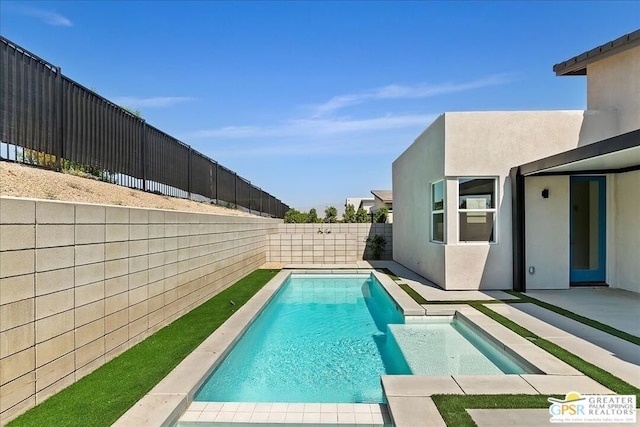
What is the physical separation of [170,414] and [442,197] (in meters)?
7.28

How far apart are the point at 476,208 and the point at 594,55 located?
4.86 metres

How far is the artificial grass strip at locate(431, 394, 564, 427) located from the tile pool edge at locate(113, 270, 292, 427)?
7.27 feet

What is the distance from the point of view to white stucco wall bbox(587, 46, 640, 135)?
25.2ft

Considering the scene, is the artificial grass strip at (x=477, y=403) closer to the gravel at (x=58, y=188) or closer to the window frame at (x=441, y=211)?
the gravel at (x=58, y=188)

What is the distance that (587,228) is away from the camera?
8.17 metres

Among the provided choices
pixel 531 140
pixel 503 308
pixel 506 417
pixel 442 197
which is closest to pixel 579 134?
pixel 531 140

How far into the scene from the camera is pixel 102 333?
12.4 feet

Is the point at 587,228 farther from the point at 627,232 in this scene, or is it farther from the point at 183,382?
the point at 183,382

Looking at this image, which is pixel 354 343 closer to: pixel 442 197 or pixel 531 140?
pixel 442 197

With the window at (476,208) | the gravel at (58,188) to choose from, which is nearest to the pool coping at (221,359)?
the window at (476,208)

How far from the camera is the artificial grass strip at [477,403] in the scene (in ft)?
9.29

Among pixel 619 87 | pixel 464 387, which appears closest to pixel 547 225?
pixel 619 87

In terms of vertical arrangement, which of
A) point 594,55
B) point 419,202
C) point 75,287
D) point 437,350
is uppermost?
point 594,55

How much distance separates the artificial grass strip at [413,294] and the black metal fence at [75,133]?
6.16 meters
